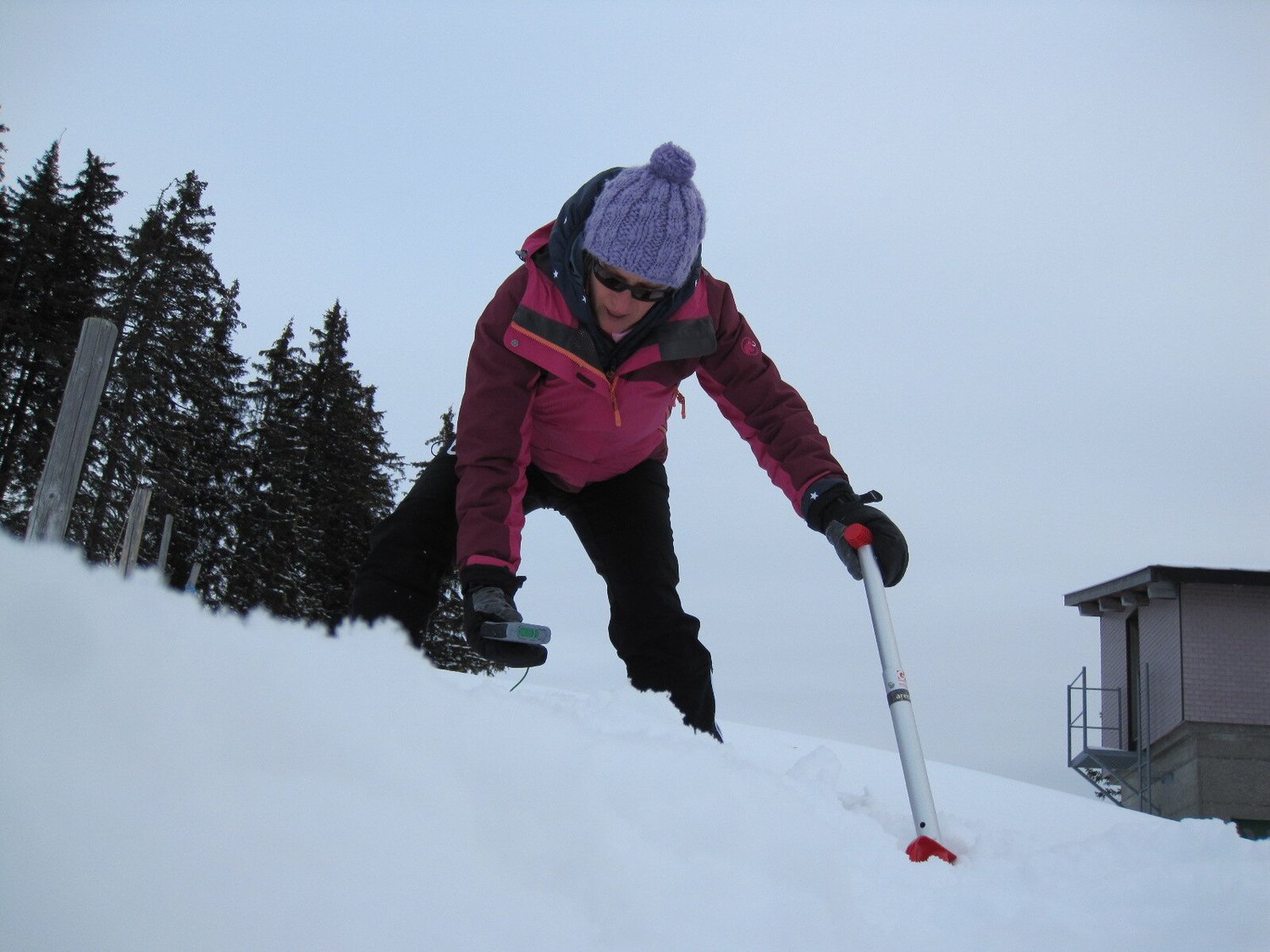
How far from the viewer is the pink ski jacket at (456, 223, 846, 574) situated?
10.1 feet

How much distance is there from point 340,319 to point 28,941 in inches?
1017

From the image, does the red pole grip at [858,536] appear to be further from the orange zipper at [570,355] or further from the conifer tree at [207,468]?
the conifer tree at [207,468]

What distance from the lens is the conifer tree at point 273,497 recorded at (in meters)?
18.3

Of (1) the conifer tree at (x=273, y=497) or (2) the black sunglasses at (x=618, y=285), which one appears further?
(1) the conifer tree at (x=273, y=497)

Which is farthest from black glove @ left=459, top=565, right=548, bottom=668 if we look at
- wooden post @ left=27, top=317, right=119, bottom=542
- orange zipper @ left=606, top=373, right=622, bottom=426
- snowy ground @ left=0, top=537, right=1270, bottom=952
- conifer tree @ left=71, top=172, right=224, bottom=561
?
conifer tree @ left=71, top=172, right=224, bottom=561

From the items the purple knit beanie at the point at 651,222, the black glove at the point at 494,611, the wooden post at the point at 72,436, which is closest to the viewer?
the black glove at the point at 494,611

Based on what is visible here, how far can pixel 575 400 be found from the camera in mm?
3207

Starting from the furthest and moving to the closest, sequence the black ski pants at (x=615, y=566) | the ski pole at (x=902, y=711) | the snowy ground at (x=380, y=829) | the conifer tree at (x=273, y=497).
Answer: the conifer tree at (x=273, y=497)
the black ski pants at (x=615, y=566)
the ski pole at (x=902, y=711)
the snowy ground at (x=380, y=829)

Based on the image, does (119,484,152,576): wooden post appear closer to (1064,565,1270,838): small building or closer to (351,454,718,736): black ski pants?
(351,454,718,736): black ski pants

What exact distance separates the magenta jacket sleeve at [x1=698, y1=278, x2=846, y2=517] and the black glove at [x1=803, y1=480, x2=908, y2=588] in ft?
0.25

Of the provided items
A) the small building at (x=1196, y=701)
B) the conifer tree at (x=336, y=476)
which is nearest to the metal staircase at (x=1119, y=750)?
the small building at (x=1196, y=701)

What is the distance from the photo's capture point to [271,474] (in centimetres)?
2028

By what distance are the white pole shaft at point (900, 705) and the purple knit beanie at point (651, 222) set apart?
1.12 meters

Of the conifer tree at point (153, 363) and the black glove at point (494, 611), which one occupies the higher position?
the conifer tree at point (153, 363)
